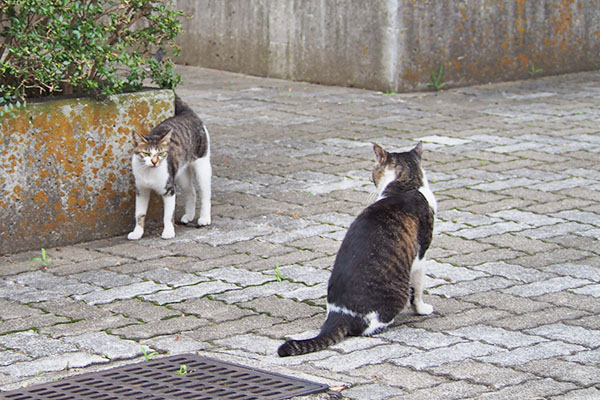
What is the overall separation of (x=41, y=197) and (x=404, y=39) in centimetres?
624

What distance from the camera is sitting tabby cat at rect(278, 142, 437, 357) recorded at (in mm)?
4734

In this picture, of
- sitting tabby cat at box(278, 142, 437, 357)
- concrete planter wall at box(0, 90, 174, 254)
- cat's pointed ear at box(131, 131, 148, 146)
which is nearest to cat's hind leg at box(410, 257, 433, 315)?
sitting tabby cat at box(278, 142, 437, 357)

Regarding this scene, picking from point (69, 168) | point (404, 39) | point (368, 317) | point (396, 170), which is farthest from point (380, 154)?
point (404, 39)

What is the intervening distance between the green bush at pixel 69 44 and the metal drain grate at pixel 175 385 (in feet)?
7.91

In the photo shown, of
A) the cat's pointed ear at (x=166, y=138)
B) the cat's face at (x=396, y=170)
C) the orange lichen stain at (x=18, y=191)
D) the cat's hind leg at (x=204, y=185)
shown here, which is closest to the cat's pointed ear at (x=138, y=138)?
the cat's pointed ear at (x=166, y=138)

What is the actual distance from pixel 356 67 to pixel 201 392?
8.50m

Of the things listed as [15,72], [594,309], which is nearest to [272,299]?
[594,309]

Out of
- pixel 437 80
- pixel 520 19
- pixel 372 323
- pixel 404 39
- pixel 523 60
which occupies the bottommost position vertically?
pixel 372 323

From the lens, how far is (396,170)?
17.4ft

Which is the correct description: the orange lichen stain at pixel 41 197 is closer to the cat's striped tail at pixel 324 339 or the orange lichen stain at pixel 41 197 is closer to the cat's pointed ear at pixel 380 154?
the cat's pointed ear at pixel 380 154

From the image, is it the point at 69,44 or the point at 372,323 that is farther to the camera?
the point at 69,44

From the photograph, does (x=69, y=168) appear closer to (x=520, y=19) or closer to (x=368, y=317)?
(x=368, y=317)

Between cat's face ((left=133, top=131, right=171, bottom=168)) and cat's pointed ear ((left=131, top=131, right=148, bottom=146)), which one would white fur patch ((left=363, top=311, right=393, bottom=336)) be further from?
cat's pointed ear ((left=131, top=131, right=148, bottom=146))

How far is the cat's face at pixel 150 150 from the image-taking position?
643 centimetres
